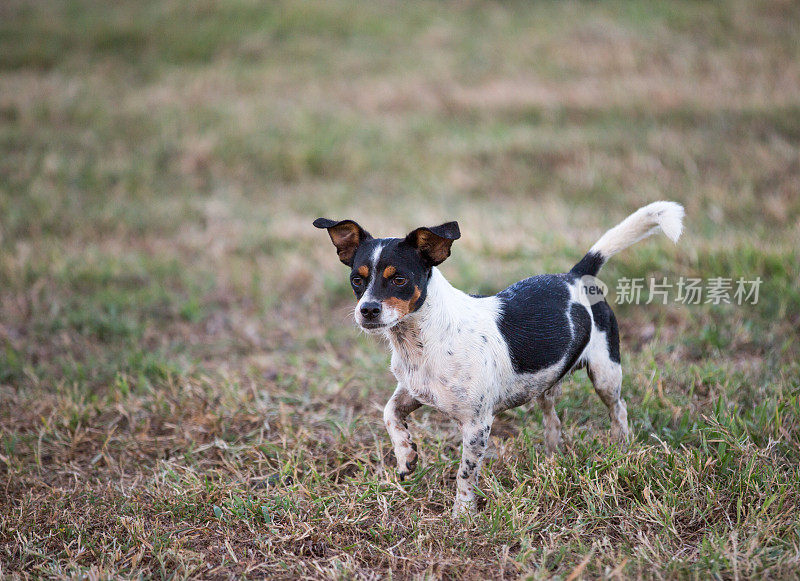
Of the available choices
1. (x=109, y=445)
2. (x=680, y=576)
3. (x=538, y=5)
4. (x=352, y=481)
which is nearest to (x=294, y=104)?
(x=538, y=5)

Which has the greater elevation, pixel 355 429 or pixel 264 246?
pixel 264 246

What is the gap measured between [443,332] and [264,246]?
519cm

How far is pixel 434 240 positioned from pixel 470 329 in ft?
1.69

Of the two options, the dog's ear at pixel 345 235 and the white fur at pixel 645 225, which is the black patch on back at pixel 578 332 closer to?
the white fur at pixel 645 225

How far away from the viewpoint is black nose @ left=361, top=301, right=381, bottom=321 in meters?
3.20

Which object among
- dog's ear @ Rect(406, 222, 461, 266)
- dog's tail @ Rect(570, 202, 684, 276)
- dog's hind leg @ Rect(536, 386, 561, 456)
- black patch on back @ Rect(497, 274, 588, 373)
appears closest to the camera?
dog's ear @ Rect(406, 222, 461, 266)

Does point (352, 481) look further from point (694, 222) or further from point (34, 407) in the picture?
point (694, 222)

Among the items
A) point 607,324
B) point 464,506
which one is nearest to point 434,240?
point 607,324

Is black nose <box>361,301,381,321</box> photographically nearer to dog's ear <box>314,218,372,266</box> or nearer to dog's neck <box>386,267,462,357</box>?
dog's neck <box>386,267,462,357</box>

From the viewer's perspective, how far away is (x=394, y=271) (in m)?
3.30

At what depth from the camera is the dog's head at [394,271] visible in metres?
3.24

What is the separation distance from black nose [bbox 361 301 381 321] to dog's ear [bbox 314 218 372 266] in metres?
0.44

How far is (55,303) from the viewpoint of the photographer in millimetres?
6746

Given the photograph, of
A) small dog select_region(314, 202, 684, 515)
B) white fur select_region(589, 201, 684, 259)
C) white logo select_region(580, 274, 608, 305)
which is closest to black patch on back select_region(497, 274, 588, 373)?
small dog select_region(314, 202, 684, 515)
